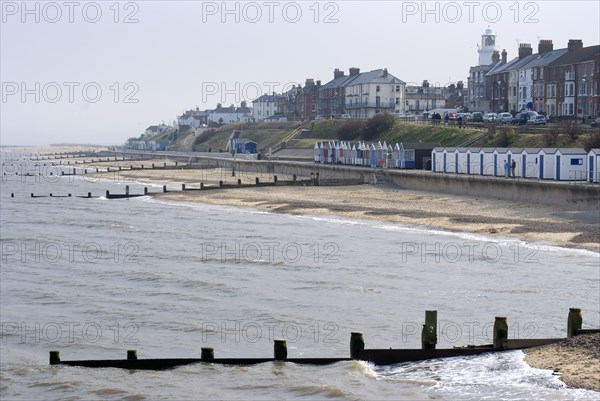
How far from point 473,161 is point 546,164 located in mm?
9795

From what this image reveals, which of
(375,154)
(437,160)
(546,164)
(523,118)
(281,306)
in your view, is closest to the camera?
(281,306)

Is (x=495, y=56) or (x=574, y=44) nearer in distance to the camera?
(x=574, y=44)

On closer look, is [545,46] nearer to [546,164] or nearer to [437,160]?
[437,160]

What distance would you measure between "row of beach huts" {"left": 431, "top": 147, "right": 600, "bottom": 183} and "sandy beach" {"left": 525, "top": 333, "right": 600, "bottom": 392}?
33.9m

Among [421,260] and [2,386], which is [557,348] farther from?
[421,260]

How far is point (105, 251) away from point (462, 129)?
5411 cm

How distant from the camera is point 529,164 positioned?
201 ft

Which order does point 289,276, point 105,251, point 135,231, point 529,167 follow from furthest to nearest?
point 529,167, point 135,231, point 105,251, point 289,276

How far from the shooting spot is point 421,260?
37.9 metres

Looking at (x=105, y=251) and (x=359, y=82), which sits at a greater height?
(x=359, y=82)

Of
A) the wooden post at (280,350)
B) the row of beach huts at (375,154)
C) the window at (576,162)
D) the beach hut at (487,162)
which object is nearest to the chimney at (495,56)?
the row of beach huts at (375,154)

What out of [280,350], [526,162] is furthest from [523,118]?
[280,350]

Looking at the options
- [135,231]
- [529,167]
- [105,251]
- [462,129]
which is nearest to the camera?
[105,251]

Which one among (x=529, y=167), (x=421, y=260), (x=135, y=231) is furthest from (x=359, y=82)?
(x=421, y=260)
